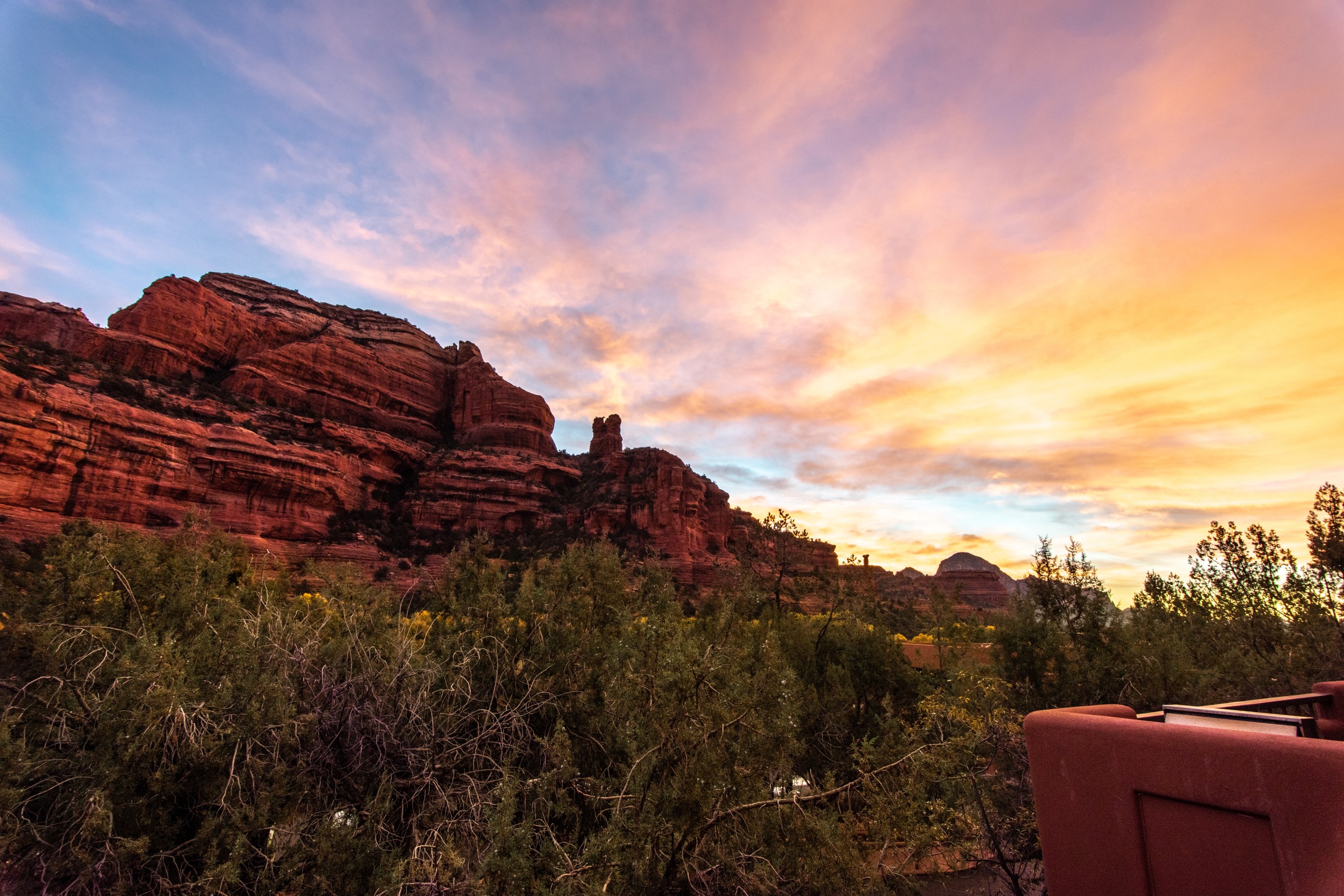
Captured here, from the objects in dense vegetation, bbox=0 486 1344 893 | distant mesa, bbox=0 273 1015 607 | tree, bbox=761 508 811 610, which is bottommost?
dense vegetation, bbox=0 486 1344 893

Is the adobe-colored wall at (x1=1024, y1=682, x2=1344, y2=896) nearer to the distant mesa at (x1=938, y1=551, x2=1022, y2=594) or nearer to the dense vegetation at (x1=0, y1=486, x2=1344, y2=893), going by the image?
the dense vegetation at (x1=0, y1=486, x2=1344, y2=893)

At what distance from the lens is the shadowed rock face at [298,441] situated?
113ft

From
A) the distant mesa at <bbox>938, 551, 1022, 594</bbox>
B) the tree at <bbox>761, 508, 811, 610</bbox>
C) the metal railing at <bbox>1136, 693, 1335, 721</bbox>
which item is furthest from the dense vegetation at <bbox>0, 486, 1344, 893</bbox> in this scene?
the distant mesa at <bbox>938, 551, 1022, 594</bbox>

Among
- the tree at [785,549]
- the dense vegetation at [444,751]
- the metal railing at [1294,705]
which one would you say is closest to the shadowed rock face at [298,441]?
the tree at [785,549]

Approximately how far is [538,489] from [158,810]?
6087cm

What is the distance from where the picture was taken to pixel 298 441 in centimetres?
5038

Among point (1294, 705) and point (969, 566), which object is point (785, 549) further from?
point (969, 566)

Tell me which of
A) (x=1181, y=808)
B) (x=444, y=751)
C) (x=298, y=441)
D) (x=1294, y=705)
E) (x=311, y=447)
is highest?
(x=298, y=441)

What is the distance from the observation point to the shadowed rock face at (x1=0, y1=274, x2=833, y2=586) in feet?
113

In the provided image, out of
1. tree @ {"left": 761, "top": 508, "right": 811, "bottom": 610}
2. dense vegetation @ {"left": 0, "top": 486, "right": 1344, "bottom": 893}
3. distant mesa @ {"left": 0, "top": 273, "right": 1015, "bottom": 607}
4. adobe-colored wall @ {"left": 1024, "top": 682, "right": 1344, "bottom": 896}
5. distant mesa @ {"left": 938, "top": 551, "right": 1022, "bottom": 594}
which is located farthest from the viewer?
distant mesa @ {"left": 938, "top": 551, "right": 1022, "bottom": 594}

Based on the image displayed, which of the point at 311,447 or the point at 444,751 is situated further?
the point at 311,447

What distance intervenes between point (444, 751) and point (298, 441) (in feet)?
182

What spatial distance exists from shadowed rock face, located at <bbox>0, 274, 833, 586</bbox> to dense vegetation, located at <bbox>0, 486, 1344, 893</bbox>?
2192cm

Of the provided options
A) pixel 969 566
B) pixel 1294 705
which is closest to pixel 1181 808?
pixel 1294 705
